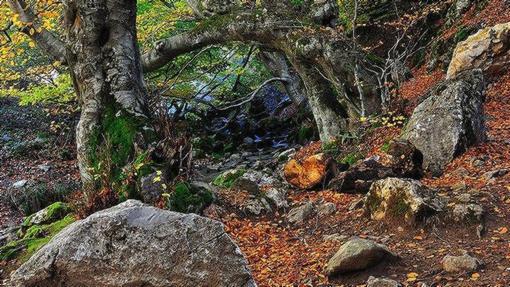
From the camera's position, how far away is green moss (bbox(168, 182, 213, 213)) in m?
6.34

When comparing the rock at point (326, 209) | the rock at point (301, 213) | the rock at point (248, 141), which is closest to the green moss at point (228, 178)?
the rock at point (301, 213)

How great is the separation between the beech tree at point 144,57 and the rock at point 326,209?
2.79 meters

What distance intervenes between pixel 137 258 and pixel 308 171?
4787 mm

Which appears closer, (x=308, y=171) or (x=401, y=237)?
(x=401, y=237)

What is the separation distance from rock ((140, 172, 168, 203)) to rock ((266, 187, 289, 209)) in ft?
5.79

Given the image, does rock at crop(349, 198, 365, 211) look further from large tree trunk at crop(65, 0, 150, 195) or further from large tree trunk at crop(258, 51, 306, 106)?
large tree trunk at crop(258, 51, 306, 106)

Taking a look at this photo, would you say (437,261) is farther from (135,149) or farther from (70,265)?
(135,149)

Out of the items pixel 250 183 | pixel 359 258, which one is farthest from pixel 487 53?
pixel 359 258

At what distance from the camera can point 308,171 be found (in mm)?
7758

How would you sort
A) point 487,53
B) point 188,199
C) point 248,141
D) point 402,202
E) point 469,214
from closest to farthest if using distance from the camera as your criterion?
point 469,214
point 402,202
point 188,199
point 487,53
point 248,141

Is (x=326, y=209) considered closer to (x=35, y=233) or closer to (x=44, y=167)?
(x=35, y=233)

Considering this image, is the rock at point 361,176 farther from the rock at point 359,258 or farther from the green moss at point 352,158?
the rock at point 359,258

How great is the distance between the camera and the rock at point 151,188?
6.38m

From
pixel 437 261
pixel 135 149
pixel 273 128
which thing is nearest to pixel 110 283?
pixel 437 261
